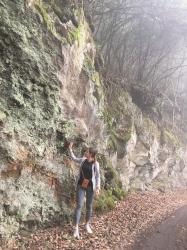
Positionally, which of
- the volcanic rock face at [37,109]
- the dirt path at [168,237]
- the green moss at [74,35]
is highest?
the green moss at [74,35]

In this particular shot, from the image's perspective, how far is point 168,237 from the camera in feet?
31.4

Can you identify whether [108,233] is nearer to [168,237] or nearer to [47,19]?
[168,237]

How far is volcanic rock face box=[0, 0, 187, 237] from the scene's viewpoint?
24.6ft

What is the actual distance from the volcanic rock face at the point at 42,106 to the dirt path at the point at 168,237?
2231mm

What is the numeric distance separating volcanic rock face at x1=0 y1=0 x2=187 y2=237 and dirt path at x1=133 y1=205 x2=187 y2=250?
7.32ft

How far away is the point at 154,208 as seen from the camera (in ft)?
44.8

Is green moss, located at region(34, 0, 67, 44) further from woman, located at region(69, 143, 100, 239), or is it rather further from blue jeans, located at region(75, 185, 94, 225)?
blue jeans, located at region(75, 185, 94, 225)

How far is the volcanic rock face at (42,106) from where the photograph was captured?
7496mm

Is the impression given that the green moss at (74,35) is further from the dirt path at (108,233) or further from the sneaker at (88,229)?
the dirt path at (108,233)

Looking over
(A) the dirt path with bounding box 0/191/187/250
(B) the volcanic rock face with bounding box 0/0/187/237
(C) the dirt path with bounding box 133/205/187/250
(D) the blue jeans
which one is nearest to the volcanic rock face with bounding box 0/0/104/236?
(B) the volcanic rock face with bounding box 0/0/187/237

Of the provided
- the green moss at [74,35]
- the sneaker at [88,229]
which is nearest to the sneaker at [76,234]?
the sneaker at [88,229]

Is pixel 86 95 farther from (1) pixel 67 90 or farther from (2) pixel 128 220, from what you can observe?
(2) pixel 128 220

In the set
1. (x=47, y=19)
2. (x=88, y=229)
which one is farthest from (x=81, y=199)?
(x=47, y=19)

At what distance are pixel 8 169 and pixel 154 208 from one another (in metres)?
8.01
